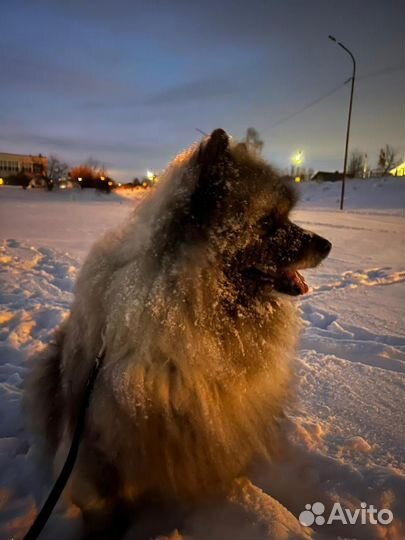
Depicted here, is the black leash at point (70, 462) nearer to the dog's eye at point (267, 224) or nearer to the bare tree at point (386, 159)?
the dog's eye at point (267, 224)

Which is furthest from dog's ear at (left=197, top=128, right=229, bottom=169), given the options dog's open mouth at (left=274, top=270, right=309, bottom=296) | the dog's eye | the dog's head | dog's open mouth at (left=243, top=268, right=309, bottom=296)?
dog's open mouth at (left=274, top=270, right=309, bottom=296)

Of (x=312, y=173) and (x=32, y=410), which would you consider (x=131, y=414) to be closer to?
(x=32, y=410)

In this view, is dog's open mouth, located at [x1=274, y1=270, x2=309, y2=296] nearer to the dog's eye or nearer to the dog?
the dog

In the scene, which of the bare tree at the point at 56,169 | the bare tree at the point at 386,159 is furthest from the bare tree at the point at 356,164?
the bare tree at the point at 56,169

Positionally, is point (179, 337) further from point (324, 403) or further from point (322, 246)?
point (324, 403)

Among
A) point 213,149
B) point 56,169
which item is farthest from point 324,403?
point 56,169

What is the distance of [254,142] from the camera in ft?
5.61

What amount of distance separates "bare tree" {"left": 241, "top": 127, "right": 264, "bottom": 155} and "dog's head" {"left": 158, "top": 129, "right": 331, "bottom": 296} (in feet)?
0.29

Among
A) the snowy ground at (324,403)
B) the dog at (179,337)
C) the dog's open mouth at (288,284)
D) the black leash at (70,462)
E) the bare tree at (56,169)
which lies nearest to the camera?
the black leash at (70,462)

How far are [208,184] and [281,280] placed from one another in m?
0.59

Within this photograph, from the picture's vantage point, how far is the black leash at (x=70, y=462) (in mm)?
1160

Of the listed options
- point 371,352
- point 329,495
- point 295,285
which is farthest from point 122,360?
point 371,352

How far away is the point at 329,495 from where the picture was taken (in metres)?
1.58

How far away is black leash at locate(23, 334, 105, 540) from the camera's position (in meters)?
1.16
